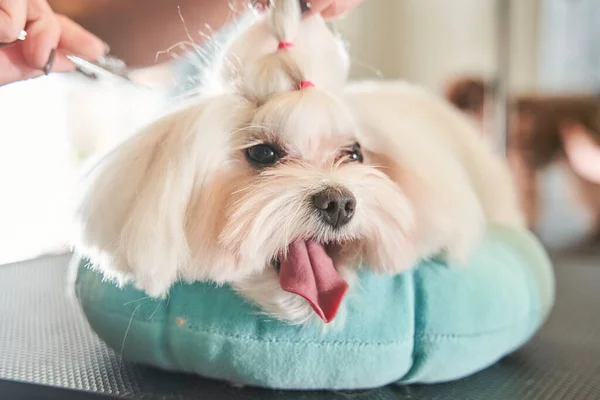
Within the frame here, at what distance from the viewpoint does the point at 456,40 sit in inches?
113

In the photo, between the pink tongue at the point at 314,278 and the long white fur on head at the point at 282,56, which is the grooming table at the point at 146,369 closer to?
the pink tongue at the point at 314,278

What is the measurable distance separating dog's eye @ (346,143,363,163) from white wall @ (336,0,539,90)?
2152 mm

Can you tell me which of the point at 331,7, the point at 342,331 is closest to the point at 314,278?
the point at 342,331

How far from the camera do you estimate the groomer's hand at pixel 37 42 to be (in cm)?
57

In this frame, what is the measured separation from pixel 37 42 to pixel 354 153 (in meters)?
0.34

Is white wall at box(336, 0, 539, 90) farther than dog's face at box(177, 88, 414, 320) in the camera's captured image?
Yes

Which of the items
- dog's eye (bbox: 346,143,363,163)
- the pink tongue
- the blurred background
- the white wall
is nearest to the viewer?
the pink tongue

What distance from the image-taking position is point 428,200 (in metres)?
0.64

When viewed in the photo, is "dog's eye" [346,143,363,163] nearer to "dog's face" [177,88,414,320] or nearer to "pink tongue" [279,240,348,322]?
"dog's face" [177,88,414,320]

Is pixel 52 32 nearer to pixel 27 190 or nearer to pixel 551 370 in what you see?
pixel 27 190

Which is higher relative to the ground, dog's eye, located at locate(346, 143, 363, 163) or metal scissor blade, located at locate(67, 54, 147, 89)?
metal scissor blade, located at locate(67, 54, 147, 89)

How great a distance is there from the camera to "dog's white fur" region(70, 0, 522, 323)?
0.56m

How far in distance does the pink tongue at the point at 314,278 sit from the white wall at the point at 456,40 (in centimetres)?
226

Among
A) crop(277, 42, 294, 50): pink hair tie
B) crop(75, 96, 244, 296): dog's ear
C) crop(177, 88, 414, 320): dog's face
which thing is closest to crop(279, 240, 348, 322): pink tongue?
crop(177, 88, 414, 320): dog's face
